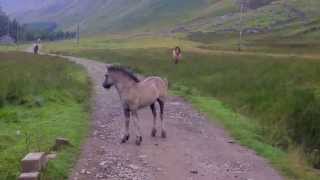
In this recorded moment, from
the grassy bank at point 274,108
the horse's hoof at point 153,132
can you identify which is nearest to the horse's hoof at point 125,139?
the horse's hoof at point 153,132

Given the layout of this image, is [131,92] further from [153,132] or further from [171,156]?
[171,156]

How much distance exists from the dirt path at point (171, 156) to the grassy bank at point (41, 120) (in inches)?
18.2

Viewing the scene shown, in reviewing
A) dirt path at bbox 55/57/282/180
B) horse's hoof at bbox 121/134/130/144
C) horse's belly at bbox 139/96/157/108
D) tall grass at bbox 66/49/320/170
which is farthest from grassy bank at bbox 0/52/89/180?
tall grass at bbox 66/49/320/170

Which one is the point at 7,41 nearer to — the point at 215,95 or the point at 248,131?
the point at 215,95

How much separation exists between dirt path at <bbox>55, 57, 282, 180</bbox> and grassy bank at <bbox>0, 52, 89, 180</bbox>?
0.46 meters

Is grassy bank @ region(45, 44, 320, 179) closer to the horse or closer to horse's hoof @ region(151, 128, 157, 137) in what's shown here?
horse's hoof @ region(151, 128, 157, 137)

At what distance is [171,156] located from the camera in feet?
54.6

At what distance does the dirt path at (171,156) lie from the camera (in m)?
14.7

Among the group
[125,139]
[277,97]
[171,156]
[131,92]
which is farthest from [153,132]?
[277,97]

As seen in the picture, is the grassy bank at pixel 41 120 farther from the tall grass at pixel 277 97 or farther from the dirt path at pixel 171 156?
the tall grass at pixel 277 97

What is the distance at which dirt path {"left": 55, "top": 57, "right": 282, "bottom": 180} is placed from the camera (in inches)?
578

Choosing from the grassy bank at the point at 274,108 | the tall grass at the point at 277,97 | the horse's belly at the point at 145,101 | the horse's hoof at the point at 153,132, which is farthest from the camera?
the tall grass at the point at 277,97

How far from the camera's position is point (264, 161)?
54.1 feet

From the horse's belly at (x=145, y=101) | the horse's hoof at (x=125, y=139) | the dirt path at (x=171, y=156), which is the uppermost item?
the horse's belly at (x=145, y=101)
